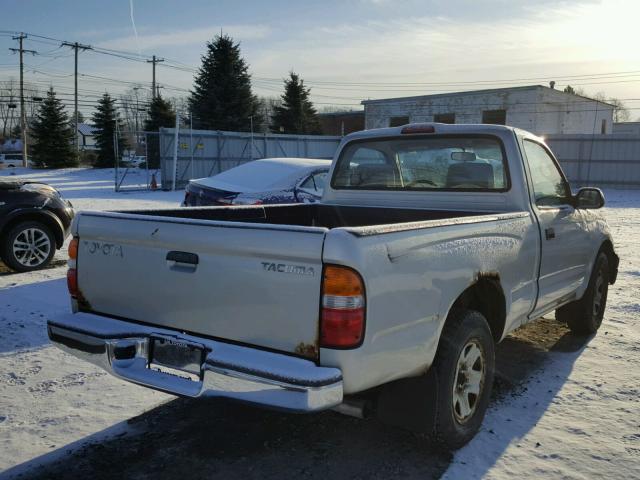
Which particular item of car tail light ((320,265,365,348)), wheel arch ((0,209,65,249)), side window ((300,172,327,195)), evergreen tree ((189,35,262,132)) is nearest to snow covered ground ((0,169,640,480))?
car tail light ((320,265,365,348))

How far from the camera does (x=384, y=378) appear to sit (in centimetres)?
273

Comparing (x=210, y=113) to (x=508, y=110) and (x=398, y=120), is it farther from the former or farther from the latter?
(x=508, y=110)

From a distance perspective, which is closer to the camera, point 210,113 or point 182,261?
point 182,261

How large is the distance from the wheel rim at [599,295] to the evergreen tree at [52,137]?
42943mm

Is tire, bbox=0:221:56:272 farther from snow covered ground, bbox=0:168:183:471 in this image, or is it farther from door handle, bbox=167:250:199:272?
door handle, bbox=167:250:199:272

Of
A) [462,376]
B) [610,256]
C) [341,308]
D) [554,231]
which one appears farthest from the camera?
[610,256]

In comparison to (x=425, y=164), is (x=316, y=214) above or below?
below

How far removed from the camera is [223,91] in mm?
38031

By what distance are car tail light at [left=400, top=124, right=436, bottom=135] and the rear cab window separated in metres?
0.06

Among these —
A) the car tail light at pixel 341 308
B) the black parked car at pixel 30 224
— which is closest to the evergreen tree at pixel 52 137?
the black parked car at pixel 30 224

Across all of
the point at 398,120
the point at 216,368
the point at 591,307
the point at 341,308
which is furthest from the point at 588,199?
the point at 398,120

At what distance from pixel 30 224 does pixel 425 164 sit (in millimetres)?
5830

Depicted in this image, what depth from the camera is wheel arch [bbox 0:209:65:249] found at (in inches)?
307

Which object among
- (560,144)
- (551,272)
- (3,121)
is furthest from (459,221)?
(3,121)
